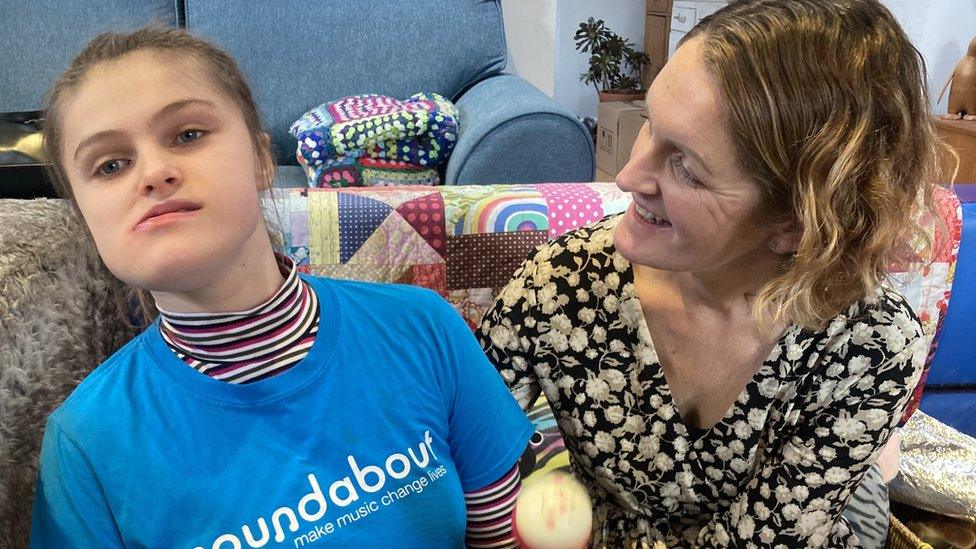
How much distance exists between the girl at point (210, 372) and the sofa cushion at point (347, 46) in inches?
70.9

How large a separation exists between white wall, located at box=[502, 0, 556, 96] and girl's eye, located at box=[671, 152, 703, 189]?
2147 mm

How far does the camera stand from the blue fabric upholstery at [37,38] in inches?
94.6

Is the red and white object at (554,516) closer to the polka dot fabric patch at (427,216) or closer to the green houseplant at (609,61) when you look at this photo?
the polka dot fabric patch at (427,216)

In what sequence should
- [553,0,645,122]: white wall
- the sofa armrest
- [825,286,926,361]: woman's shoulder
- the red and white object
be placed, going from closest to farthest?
the red and white object, [825,286,926,361]: woman's shoulder, the sofa armrest, [553,0,645,122]: white wall

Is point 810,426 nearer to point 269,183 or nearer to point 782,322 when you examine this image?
point 782,322

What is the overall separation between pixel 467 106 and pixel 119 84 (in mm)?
1763

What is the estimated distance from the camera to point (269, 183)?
84cm

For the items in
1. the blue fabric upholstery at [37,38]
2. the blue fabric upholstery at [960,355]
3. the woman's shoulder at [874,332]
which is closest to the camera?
the woman's shoulder at [874,332]

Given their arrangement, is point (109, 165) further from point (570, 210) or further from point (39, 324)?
point (570, 210)

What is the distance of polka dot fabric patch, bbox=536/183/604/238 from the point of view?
147cm

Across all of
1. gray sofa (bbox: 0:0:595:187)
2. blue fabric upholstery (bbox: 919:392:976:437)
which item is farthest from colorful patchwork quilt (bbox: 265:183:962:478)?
gray sofa (bbox: 0:0:595:187)

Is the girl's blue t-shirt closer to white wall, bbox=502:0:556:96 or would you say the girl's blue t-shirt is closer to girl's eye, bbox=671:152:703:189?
girl's eye, bbox=671:152:703:189

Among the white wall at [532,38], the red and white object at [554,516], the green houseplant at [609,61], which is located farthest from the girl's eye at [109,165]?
the green houseplant at [609,61]

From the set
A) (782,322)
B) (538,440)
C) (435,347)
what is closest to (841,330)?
(782,322)
